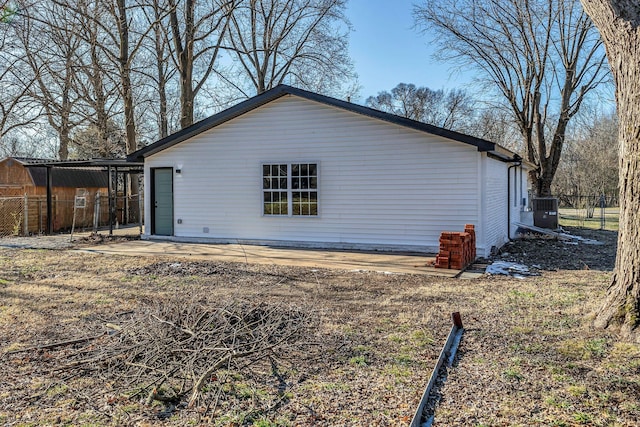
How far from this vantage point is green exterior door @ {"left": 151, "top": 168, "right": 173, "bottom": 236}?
12.6 metres

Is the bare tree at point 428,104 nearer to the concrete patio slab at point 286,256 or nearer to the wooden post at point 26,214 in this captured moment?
the wooden post at point 26,214

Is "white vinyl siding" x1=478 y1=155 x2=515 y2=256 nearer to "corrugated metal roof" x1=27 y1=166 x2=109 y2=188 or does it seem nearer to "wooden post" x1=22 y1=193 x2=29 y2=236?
"wooden post" x1=22 y1=193 x2=29 y2=236

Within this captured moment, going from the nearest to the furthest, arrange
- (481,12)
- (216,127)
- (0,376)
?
(0,376) → (216,127) → (481,12)

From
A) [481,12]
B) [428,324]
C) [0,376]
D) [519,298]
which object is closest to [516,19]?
[481,12]

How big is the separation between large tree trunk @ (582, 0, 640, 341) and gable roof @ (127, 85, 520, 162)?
4283mm

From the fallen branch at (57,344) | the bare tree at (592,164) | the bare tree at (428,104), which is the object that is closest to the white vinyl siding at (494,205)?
the fallen branch at (57,344)

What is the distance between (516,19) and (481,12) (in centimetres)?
139

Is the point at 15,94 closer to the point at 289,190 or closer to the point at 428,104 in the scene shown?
the point at 289,190

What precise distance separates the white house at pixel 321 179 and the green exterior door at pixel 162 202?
3 centimetres

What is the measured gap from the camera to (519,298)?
19.2ft

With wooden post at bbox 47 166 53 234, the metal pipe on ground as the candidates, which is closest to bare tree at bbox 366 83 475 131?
wooden post at bbox 47 166 53 234

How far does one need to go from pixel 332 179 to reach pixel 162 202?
17.2 ft

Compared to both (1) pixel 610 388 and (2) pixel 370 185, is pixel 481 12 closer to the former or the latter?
(2) pixel 370 185

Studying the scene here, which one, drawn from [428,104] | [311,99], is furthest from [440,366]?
[428,104]
